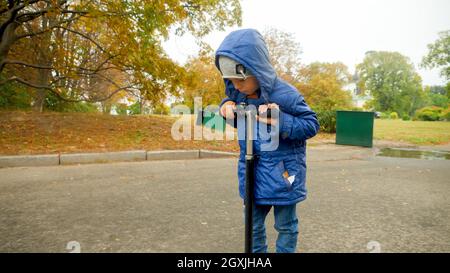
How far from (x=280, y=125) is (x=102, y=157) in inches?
235

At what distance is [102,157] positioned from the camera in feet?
23.3

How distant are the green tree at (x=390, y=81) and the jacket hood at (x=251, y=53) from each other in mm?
74328

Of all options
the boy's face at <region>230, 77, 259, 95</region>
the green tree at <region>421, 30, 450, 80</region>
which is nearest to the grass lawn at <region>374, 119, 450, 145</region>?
the boy's face at <region>230, 77, 259, 95</region>

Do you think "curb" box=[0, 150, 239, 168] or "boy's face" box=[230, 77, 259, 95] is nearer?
"boy's face" box=[230, 77, 259, 95]

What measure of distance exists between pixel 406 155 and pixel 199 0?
7668mm

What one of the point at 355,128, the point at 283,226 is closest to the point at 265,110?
the point at 283,226

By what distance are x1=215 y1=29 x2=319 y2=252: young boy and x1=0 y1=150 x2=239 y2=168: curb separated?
17.9 ft

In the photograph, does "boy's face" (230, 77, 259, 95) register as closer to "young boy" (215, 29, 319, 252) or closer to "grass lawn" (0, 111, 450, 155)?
"young boy" (215, 29, 319, 252)

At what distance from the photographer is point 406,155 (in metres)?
9.23

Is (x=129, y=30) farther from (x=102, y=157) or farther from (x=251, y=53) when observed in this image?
(x=251, y=53)

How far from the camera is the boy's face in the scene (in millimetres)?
1986

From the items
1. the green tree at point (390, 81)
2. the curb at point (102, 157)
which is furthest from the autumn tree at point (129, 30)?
the green tree at point (390, 81)
